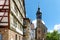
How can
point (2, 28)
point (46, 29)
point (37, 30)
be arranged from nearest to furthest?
point (2, 28) < point (37, 30) < point (46, 29)

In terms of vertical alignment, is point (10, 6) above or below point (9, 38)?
above

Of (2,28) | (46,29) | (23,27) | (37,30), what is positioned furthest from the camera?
(46,29)

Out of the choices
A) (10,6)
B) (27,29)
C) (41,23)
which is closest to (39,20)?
(41,23)

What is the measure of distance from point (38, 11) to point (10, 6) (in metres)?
75.9

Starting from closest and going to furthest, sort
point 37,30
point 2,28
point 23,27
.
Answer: point 2,28 → point 23,27 → point 37,30

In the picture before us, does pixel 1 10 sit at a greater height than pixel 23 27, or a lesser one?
greater

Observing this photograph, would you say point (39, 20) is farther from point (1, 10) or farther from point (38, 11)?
point (1, 10)

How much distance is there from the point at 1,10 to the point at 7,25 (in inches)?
74.8

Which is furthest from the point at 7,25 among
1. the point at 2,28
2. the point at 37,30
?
the point at 37,30

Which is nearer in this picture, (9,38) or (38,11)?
(9,38)

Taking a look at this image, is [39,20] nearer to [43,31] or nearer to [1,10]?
[43,31]

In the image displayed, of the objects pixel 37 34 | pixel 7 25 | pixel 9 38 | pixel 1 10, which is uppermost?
pixel 1 10

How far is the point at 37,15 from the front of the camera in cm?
9812

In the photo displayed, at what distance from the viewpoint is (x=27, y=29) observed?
43.8 metres
